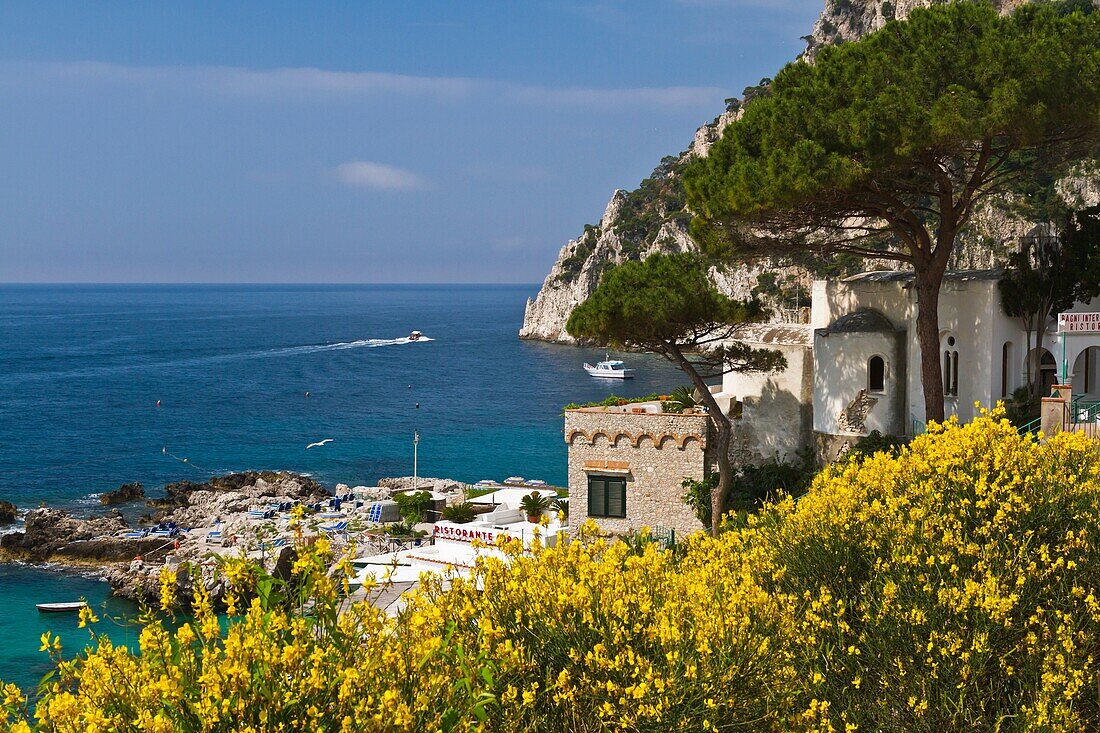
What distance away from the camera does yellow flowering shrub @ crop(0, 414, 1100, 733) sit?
5.61m

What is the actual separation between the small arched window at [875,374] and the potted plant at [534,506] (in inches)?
485

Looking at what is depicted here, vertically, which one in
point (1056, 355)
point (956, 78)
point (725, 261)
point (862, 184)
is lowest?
point (1056, 355)

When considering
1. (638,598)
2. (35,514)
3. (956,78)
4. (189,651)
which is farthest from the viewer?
(35,514)

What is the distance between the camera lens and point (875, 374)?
2259 centimetres

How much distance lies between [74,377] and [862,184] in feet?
315

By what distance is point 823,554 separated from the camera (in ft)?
35.8

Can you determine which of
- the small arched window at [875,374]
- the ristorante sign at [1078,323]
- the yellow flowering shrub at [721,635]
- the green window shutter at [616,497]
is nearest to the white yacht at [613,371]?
the green window shutter at [616,497]

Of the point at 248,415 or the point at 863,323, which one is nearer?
the point at 863,323

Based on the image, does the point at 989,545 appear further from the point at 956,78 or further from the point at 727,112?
the point at 727,112

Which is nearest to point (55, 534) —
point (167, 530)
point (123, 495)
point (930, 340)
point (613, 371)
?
point (167, 530)

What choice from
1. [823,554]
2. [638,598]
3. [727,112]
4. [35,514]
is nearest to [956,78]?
[823,554]

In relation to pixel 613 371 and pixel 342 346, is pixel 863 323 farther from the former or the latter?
pixel 342 346

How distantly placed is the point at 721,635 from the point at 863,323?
16207mm

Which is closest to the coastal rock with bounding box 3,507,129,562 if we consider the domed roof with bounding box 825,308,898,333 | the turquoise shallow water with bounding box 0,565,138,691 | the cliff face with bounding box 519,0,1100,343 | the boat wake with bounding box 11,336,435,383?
the turquoise shallow water with bounding box 0,565,138,691
